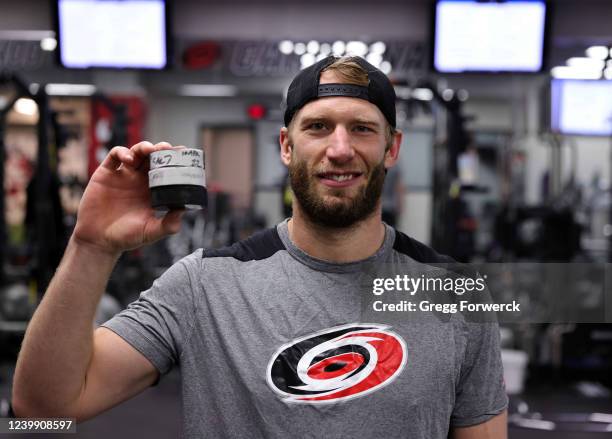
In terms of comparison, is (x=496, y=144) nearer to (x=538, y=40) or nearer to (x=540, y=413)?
(x=538, y=40)

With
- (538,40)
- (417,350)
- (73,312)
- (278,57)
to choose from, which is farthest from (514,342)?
(73,312)

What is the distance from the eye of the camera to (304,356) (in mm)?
1267

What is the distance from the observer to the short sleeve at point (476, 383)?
51.6 inches

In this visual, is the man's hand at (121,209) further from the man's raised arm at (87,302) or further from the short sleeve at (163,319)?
the short sleeve at (163,319)

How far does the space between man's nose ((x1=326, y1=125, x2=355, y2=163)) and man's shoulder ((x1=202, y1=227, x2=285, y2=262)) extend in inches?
10.0

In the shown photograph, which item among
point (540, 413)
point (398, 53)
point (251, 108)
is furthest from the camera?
point (251, 108)

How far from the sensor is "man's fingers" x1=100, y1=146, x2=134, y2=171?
1.15 metres

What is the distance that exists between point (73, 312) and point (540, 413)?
3892 mm

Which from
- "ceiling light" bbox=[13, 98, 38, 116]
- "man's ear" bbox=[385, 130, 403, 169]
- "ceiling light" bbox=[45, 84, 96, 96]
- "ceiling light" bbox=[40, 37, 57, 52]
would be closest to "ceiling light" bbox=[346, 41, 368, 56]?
"ceiling light" bbox=[40, 37, 57, 52]

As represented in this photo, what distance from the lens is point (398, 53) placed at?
5211mm

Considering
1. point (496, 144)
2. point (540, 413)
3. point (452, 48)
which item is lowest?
point (540, 413)

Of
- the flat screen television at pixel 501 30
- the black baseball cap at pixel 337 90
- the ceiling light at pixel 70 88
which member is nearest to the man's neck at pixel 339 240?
the black baseball cap at pixel 337 90

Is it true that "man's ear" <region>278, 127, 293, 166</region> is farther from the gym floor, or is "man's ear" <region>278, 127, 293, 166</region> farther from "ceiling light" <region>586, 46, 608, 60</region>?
"ceiling light" <region>586, 46, 608, 60</region>

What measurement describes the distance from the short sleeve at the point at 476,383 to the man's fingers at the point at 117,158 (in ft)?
2.49
